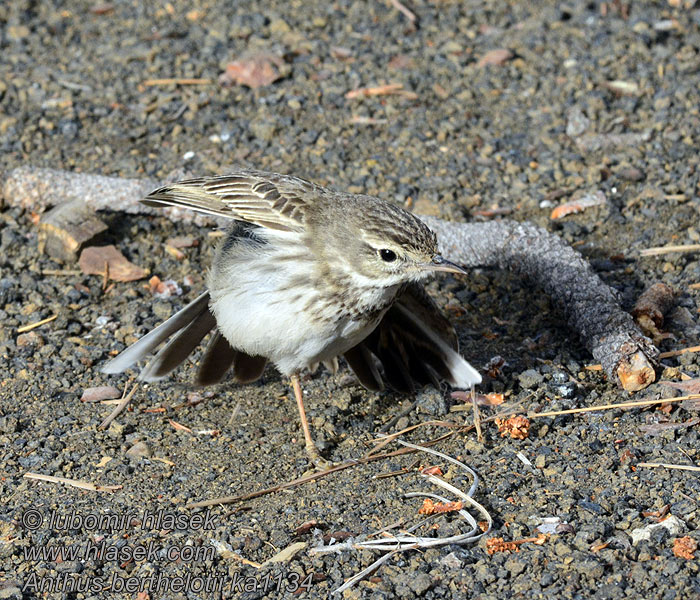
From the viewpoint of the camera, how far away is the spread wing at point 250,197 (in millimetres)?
5027

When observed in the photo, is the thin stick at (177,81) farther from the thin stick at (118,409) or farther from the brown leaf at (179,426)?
the brown leaf at (179,426)

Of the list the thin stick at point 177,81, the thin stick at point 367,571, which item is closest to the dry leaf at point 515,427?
the thin stick at point 367,571

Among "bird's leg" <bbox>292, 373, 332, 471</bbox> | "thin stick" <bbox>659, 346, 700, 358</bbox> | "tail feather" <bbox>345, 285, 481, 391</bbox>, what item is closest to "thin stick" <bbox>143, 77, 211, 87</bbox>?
"tail feather" <bbox>345, 285, 481, 391</bbox>

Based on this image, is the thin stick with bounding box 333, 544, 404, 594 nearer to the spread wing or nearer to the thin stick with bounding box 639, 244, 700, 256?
the spread wing

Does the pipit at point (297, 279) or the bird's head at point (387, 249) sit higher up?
the bird's head at point (387, 249)

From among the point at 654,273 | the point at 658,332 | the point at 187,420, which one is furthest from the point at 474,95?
the point at 187,420

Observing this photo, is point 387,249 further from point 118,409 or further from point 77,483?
point 77,483

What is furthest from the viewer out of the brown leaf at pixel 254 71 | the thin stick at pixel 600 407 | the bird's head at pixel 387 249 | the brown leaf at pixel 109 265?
the brown leaf at pixel 254 71

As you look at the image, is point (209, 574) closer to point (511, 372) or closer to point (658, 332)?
point (511, 372)

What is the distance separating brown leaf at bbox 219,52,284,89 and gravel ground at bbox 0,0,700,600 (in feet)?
0.20

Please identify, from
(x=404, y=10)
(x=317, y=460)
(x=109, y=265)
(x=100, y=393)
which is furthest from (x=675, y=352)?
(x=404, y=10)

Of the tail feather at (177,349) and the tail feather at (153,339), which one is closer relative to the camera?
the tail feather at (153,339)

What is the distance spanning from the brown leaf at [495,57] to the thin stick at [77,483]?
5.04m

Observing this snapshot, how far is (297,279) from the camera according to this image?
192 inches
